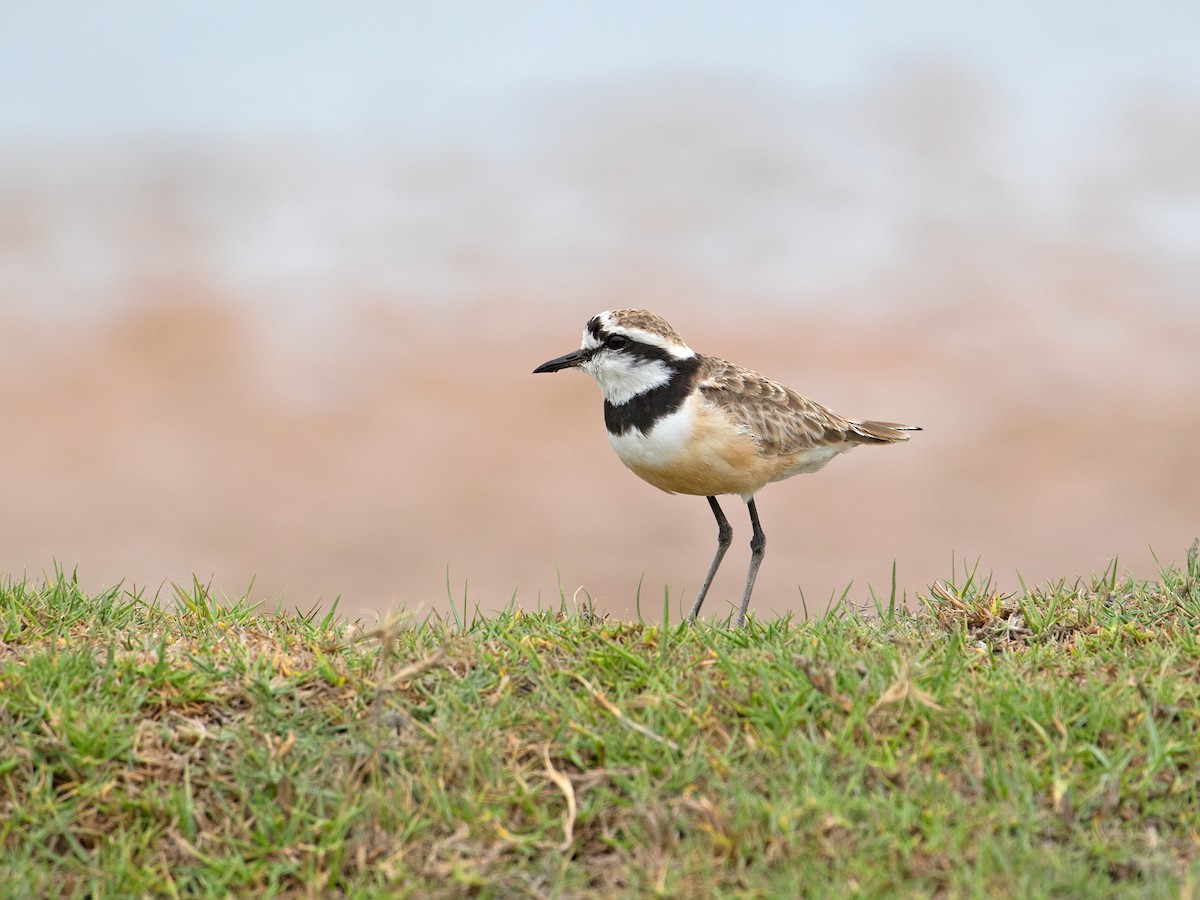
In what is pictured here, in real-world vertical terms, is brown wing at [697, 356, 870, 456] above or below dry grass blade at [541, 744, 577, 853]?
above

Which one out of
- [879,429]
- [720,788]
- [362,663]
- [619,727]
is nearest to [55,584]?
[362,663]

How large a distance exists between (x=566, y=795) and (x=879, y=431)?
12.9ft

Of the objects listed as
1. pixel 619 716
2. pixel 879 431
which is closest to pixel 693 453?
pixel 879 431

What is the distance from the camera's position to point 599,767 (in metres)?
3.90

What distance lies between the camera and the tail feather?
6.93 meters

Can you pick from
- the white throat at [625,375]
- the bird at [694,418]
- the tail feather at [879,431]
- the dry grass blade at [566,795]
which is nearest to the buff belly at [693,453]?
the bird at [694,418]

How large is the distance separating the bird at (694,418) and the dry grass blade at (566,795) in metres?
1.93

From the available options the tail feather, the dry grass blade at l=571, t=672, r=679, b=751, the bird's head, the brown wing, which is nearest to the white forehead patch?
the bird's head

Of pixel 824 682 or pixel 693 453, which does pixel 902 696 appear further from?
pixel 693 453

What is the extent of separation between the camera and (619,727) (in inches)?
158

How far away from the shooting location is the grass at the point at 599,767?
3.48 m

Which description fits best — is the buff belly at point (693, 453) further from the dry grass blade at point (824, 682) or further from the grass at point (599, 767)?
the dry grass blade at point (824, 682)

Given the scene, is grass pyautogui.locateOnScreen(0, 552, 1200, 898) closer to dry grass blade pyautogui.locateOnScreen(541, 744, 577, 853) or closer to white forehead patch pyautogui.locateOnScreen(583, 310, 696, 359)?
dry grass blade pyautogui.locateOnScreen(541, 744, 577, 853)

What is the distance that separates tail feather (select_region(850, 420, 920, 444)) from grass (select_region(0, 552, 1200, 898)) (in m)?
2.30
